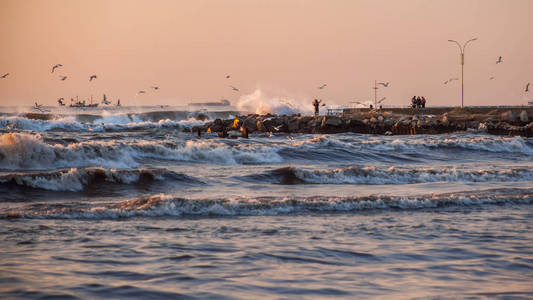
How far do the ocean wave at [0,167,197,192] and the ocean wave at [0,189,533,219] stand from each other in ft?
8.16

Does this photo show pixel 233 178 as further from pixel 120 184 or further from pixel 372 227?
pixel 372 227

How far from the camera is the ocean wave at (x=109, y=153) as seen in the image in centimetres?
1872

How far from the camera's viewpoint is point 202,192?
45.6 feet

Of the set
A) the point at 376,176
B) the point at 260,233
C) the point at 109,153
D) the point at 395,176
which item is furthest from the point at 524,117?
the point at 260,233

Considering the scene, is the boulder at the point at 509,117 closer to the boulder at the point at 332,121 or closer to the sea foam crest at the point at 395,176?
the boulder at the point at 332,121

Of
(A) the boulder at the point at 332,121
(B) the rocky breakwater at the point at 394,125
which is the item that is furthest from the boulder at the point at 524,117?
(A) the boulder at the point at 332,121

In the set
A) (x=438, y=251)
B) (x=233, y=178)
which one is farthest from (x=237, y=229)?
(x=233, y=178)

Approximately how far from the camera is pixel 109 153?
21281 millimetres

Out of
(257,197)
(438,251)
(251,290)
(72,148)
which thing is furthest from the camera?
(72,148)

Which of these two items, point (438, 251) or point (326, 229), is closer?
point (438, 251)

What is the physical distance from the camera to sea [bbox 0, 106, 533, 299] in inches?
243

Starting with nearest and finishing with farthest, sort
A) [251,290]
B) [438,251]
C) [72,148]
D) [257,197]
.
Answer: [251,290] < [438,251] < [257,197] < [72,148]

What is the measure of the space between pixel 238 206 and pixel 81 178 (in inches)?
193

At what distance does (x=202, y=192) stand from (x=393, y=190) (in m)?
4.31
